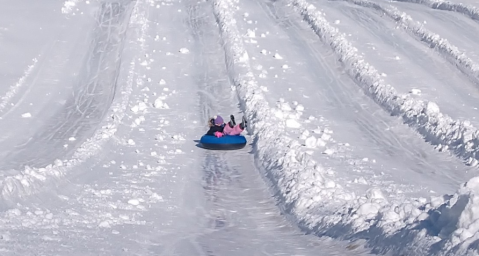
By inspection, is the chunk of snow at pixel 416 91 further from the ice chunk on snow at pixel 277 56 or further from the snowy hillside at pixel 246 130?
the ice chunk on snow at pixel 277 56

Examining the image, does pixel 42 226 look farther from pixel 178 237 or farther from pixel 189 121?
pixel 189 121

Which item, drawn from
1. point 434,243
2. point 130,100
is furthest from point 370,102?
point 434,243

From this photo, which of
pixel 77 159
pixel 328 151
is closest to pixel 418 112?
pixel 328 151

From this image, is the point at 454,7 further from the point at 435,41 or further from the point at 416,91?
the point at 416,91

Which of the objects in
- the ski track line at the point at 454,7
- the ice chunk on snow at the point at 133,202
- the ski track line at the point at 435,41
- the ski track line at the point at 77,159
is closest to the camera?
the ski track line at the point at 77,159

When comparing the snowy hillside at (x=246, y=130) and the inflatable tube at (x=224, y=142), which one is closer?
the snowy hillside at (x=246, y=130)

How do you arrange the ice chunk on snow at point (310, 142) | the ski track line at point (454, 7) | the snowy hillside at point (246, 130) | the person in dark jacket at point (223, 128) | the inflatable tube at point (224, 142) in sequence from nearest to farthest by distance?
the snowy hillside at point (246, 130), the ice chunk on snow at point (310, 142), the inflatable tube at point (224, 142), the person in dark jacket at point (223, 128), the ski track line at point (454, 7)

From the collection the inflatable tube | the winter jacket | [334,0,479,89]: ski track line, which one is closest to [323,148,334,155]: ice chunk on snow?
the inflatable tube

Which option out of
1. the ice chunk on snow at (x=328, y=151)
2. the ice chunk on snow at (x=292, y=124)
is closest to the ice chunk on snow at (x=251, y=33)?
the ice chunk on snow at (x=292, y=124)
